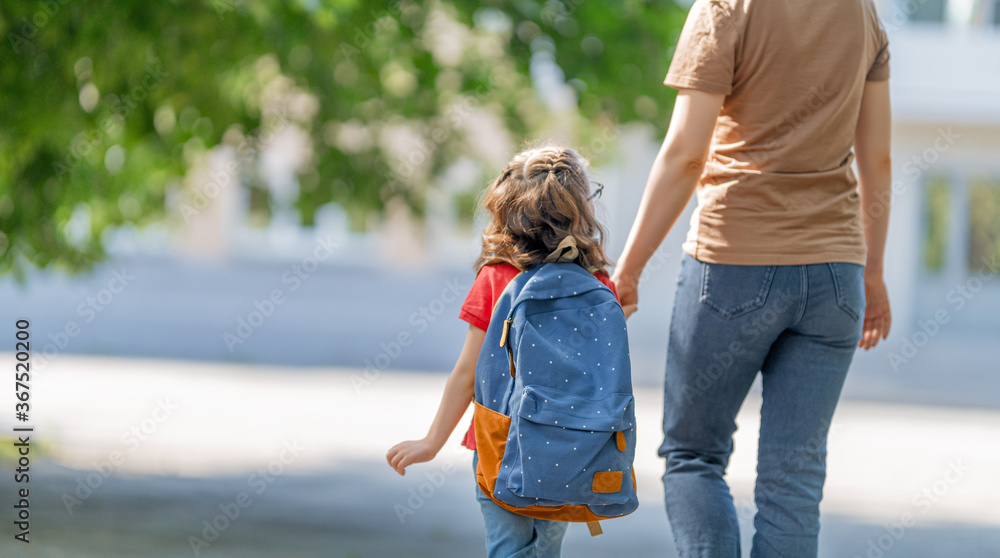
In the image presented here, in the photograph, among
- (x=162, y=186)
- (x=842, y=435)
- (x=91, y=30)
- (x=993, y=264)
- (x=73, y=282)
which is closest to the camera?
(x=91, y=30)

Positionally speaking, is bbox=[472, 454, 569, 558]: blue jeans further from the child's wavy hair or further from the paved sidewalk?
the paved sidewalk

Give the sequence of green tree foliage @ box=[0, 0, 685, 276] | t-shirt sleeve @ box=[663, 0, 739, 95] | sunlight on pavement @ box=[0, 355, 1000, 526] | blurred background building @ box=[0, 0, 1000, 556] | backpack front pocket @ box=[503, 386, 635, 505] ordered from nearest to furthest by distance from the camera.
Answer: backpack front pocket @ box=[503, 386, 635, 505] < t-shirt sleeve @ box=[663, 0, 739, 95] < green tree foliage @ box=[0, 0, 685, 276] < blurred background building @ box=[0, 0, 1000, 556] < sunlight on pavement @ box=[0, 355, 1000, 526]

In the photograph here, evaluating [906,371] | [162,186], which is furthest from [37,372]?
[906,371]

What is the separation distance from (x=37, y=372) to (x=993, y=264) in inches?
591

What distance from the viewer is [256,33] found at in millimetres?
4375

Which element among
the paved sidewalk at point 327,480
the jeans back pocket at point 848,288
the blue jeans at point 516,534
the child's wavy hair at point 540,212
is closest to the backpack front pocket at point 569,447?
the blue jeans at point 516,534

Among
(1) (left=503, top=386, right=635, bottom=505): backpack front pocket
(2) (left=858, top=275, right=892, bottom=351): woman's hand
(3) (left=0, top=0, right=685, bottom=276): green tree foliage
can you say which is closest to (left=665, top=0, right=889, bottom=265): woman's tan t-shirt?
(2) (left=858, top=275, right=892, bottom=351): woman's hand

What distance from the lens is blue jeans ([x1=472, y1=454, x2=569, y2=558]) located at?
2223 millimetres

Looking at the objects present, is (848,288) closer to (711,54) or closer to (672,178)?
(672,178)

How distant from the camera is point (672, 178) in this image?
244 centimetres

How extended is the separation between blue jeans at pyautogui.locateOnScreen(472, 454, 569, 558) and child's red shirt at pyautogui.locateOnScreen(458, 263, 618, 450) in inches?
6.6

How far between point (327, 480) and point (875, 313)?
3845 millimetres

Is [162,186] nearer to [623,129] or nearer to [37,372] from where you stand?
[623,129]

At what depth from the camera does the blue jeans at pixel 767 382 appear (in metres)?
2.38
